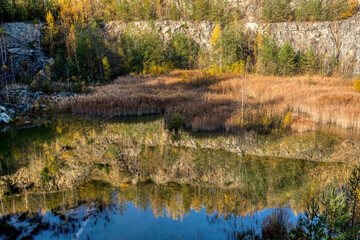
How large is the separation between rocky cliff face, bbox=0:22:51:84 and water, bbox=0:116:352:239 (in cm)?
1609

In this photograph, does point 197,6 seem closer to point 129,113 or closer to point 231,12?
point 231,12

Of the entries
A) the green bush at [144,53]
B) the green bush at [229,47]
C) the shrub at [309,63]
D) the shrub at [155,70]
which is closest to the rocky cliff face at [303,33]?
the shrub at [309,63]

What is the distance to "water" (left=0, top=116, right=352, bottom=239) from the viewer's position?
3994mm

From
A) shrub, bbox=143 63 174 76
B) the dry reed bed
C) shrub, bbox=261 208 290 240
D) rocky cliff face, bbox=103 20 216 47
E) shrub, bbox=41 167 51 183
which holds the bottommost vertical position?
shrub, bbox=41 167 51 183

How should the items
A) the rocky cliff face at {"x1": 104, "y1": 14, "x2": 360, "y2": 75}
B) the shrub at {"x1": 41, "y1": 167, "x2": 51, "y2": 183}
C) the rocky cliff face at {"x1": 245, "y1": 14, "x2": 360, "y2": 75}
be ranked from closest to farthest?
the shrub at {"x1": 41, "y1": 167, "x2": 51, "y2": 183} → the rocky cliff face at {"x1": 245, "y1": 14, "x2": 360, "y2": 75} → the rocky cliff face at {"x1": 104, "y1": 14, "x2": 360, "y2": 75}

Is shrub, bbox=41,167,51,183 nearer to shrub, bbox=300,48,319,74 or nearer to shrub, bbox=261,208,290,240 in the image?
shrub, bbox=261,208,290,240

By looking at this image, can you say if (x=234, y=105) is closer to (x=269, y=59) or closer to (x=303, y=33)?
(x=269, y=59)

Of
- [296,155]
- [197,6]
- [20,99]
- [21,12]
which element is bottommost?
[296,155]

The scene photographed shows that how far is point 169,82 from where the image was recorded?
18062 mm

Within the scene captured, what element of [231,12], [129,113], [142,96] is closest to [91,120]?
[129,113]

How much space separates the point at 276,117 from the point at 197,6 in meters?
31.3

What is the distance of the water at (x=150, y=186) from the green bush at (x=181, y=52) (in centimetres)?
2193

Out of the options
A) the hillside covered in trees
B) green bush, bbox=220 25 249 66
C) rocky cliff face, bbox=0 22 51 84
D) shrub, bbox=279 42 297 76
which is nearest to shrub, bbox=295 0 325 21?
the hillside covered in trees

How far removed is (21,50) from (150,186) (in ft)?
79.0
